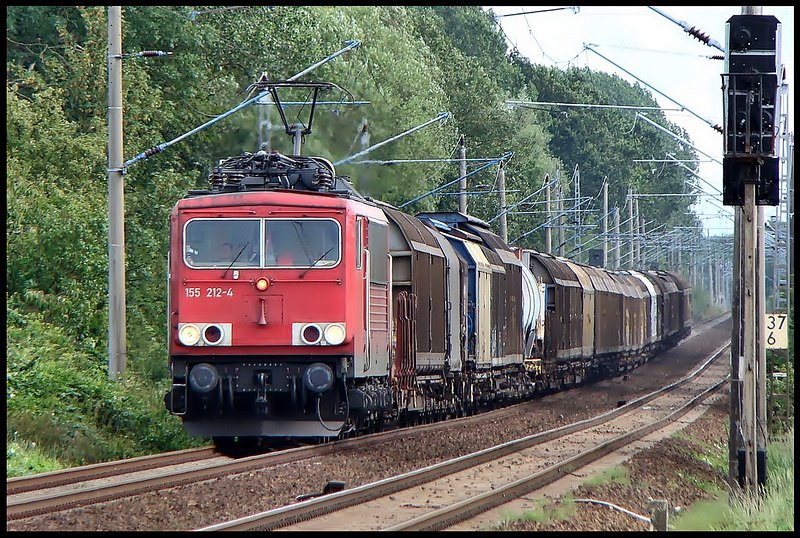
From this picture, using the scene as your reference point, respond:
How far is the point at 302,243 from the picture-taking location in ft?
53.3

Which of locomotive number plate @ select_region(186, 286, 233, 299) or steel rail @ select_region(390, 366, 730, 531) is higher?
locomotive number plate @ select_region(186, 286, 233, 299)

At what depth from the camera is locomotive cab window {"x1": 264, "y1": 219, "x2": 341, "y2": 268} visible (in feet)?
53.0

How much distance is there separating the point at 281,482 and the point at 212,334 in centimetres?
241

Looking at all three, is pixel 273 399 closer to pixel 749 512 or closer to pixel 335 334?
pixel 335 334

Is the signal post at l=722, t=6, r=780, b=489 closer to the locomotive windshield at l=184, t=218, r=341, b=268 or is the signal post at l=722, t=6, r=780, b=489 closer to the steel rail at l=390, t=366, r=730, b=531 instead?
the steel rail at l=390, t=366, r=730, b=531

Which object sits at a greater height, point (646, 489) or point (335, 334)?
point (335, 334)

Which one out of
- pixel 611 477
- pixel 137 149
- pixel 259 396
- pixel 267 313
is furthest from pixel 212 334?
pixel 137 149

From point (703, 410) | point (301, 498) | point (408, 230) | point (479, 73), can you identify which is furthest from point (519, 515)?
point (479, 73)

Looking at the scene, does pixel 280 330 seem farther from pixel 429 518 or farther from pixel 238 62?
pixel 238 62

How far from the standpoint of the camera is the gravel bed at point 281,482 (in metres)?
11.4

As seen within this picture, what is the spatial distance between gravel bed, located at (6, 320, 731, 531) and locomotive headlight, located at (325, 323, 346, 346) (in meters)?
1.52

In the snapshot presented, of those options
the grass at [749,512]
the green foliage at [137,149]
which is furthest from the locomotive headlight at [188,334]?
the grass at [749,512]

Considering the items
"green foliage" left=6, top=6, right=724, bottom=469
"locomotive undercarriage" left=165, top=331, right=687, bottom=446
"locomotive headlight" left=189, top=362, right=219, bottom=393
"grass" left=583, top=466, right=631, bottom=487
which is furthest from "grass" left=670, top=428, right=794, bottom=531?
"green foliage" left=6, top=6, right=724, bottom=469

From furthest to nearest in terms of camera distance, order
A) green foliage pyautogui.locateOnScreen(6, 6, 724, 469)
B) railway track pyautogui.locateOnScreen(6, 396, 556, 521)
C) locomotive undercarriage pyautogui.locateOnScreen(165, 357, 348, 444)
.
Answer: green foliage pyautogui.locateOnScreen(6, 6, 724, 469) < locomotive undercarriage pyautogui.locateOnScreen(165, 357, 348, 444) < railway track pyautogui.locateOnScreen(6, 396, 556, 521)
